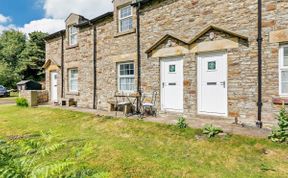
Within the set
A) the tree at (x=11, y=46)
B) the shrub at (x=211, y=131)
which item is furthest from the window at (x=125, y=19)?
the tree at (x=11, y=46)

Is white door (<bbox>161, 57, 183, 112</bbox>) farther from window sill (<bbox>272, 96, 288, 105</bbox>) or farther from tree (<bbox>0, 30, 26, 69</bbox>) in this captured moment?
tree (<bbox>0, 30, 26, 69</bbox>)

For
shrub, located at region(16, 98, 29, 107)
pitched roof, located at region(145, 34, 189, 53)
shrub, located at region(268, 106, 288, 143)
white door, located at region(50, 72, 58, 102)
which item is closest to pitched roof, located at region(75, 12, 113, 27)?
pitched roof, located at region(145, 34, 189, 53)

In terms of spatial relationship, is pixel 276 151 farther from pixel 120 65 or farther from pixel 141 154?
pixel 120 65

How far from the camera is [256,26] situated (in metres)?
7.69

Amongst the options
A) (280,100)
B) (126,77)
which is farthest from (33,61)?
(280,100)

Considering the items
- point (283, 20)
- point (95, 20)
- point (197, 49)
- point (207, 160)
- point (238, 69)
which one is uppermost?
point (95, 20)

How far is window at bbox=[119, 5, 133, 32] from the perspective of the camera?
Answer: 1212cm

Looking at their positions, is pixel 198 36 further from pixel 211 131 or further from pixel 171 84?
pixel 211 131

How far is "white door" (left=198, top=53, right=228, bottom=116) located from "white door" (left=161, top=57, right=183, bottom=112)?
97 cm

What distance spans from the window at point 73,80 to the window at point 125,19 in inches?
212

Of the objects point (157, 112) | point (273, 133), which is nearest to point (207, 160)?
point (273, 133)

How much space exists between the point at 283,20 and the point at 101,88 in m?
9.66

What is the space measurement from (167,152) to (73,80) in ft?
39.1

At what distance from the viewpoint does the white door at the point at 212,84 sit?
8.56m
